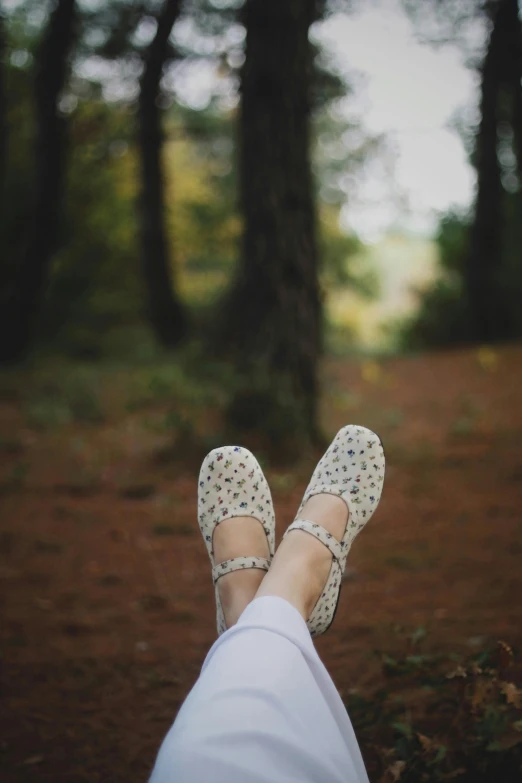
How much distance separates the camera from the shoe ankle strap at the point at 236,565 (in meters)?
1.76

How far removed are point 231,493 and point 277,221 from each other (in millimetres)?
2225

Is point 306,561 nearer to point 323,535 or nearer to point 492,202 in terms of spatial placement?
point 323,535

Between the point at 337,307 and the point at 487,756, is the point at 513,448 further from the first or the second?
the point at 337,307

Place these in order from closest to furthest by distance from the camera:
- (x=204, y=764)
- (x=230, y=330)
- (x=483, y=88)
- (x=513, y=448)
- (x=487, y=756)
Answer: (x=204, y=764) → (x=487, y=756) → (x=513, y=448) → (x=230, y=330) → (x=483, y=88)

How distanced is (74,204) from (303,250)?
6609 millimetres

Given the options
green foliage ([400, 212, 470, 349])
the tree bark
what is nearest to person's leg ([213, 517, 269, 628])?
the tree bark

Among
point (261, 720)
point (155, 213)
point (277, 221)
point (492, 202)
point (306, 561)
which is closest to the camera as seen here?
point (261, 720)

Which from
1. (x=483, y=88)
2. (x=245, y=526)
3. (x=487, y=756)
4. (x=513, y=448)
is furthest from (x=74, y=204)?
(x=487, y=756)

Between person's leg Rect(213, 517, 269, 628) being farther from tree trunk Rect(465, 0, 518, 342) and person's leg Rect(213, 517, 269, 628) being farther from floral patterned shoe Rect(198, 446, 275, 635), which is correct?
tree trunk Rect(465, 0, 518, 342)

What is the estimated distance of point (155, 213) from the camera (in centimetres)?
959

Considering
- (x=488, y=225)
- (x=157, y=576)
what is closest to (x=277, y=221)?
(x=157, y=576)

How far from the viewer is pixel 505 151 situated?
31.8 ft

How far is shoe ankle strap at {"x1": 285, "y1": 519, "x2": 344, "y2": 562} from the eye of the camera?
1.77 meters

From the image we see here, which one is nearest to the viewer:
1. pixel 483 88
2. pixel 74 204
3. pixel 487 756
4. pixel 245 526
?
pixel 487 756
